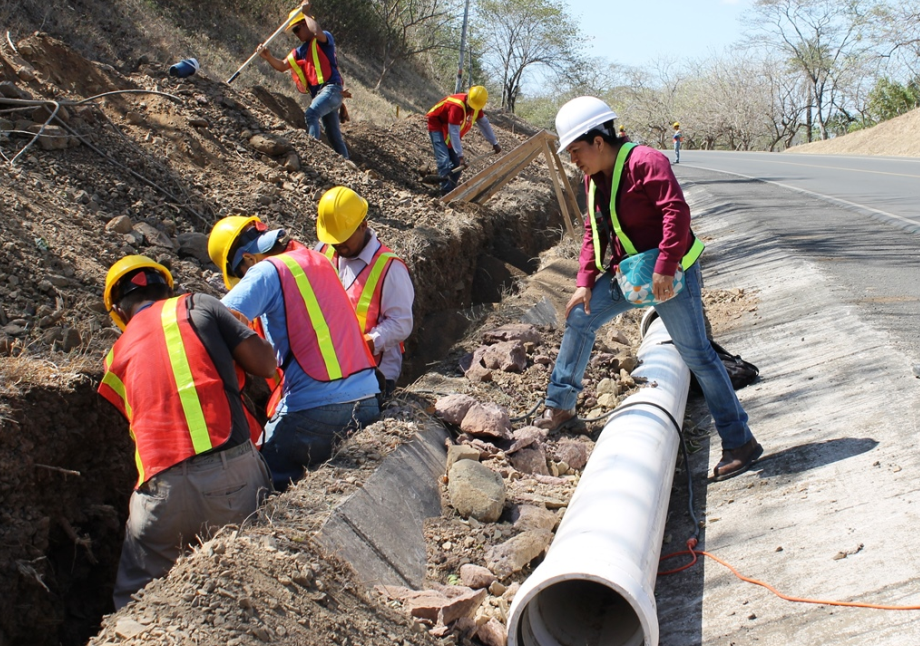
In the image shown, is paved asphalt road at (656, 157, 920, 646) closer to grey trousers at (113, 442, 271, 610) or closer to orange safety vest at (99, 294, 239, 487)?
grey trousers at (113, 442, 271, 610)

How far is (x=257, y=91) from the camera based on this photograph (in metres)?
10.7

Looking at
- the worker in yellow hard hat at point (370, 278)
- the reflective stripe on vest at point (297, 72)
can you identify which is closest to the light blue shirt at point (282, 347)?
the worker in yellow hard hat at point (370, 278)

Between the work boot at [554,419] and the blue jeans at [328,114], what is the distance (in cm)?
626

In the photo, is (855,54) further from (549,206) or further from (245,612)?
(245,612)

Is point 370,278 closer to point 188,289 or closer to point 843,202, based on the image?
point 188,289

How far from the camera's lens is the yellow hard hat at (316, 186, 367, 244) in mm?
4535

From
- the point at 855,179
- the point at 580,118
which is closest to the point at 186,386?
the point at 580,118

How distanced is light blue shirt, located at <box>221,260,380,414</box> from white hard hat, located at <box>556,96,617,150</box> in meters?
1.50

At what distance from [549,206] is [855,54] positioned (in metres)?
39.3

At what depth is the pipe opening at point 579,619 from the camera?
9.89 feet

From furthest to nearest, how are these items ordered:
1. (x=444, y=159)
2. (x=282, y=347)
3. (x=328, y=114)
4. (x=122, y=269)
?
1. (x=444, y=159)
2. (x=328, y=114)
3. (x=282, y=347)
4. (x=122, y=269)

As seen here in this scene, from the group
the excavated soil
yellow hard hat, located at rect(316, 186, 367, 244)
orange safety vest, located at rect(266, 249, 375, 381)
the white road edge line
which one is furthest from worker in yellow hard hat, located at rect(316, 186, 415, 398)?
the white road edge line

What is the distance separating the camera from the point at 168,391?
319 centimetres

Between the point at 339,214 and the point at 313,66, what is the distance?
5686 mm
